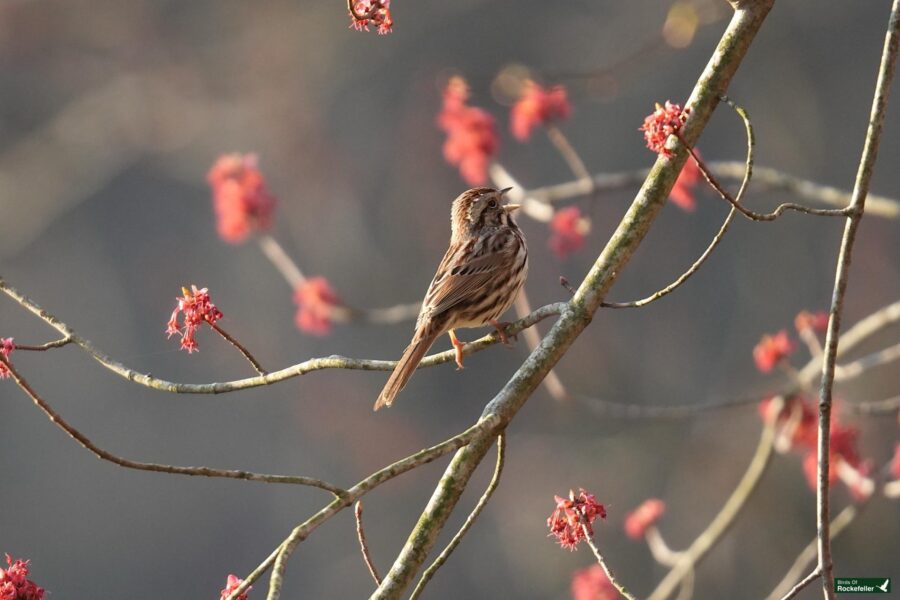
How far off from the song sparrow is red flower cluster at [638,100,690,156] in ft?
4.38

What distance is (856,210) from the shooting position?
3.33 m

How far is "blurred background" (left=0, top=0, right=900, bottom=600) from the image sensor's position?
30.9 ft

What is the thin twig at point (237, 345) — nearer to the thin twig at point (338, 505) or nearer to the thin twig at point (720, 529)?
the thin twig at point (338, 505)

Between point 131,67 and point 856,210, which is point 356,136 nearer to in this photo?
point 131,67

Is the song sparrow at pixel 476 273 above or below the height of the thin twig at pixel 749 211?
above

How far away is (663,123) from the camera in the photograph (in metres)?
3.25

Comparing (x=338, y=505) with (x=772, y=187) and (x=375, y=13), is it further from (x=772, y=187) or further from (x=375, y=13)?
(x=772, y=187)

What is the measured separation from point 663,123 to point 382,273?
7.95 metres

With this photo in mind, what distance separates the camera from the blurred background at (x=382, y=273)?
9430 mm

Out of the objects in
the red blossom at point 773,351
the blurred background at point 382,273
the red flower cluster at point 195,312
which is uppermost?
the blurred background at point 382,273

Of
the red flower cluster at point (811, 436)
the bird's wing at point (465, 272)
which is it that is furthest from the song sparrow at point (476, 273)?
the red flower cluster at point (811, 436)

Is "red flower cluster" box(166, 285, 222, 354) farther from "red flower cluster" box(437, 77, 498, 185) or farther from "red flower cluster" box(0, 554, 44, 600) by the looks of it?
"red flower cluster" box(437, 77, 498, 185)

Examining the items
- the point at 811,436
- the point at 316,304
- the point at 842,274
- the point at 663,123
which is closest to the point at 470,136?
the point at 316,304

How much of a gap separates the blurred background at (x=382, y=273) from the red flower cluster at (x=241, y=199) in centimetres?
267
